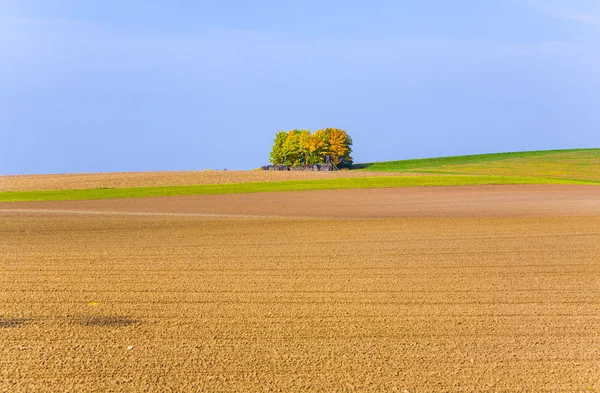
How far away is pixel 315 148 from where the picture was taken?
344 feet

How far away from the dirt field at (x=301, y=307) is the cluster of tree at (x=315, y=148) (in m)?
82.4

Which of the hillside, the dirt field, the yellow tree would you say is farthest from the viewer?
the yellow tree

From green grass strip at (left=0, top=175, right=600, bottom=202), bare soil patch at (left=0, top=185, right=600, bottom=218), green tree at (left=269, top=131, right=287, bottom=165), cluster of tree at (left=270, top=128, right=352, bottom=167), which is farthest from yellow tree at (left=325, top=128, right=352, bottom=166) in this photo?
bare soil patch at (left=0, top=185, right=600, bottom=218)

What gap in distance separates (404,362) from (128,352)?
313cm

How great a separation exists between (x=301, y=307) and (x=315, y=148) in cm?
9408

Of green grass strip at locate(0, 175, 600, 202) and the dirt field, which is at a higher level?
green grass strip at locate(0, 175, 600, 202)

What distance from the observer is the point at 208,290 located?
41.3 ft

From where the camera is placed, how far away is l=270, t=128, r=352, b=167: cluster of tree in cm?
10538

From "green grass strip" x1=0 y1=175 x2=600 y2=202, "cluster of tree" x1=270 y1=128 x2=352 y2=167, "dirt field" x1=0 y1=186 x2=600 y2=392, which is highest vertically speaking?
"cluster of tree" x1=270 y1=128 x2=352 y2=167

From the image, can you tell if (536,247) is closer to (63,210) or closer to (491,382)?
(491,382)

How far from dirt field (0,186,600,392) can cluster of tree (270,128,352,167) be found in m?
82.4

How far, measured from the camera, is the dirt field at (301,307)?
26.5 ft

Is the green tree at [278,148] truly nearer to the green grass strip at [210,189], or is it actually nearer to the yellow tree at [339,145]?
the yellow tree at [339,145]

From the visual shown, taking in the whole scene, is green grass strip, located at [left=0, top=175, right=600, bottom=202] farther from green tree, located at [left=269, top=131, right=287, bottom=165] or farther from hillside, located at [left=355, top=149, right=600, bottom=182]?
green tree, located at [left=269, top=131, right=287, bottom=165]
